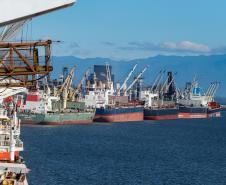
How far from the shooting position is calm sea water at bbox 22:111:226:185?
72125mm

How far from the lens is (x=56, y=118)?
565 feet

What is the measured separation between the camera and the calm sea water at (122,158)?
72.1 metres

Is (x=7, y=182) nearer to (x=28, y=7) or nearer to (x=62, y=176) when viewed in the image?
(x=28, y=7)

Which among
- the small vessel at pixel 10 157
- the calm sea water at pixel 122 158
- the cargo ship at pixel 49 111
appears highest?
the cargo ship at pixel 49 111

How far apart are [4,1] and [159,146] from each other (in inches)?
4062

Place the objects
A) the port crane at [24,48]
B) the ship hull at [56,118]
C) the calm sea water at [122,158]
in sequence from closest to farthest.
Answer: the port crane at [24,48] < the calm sea water at [122,158] < the ship hull at [56,118]

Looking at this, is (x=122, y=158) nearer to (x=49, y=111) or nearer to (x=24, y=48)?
(x=24, y=48)

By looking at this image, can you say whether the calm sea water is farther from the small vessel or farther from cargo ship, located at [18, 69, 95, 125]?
cargo ship, located at [18, 69, 95, 125]

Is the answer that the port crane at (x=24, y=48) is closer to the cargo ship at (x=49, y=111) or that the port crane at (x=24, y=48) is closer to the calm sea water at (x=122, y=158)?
the calm sea water at (x=122, y=158)

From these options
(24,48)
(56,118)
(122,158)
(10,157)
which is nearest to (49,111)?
(56,118)

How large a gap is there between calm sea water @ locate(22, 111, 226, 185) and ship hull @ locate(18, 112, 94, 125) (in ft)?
50.8

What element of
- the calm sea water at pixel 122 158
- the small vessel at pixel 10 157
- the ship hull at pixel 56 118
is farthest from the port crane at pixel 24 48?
the ship hull at pixel 56 118

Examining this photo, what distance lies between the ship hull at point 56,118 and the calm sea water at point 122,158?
15.5 m

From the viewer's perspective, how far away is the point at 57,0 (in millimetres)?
18219
